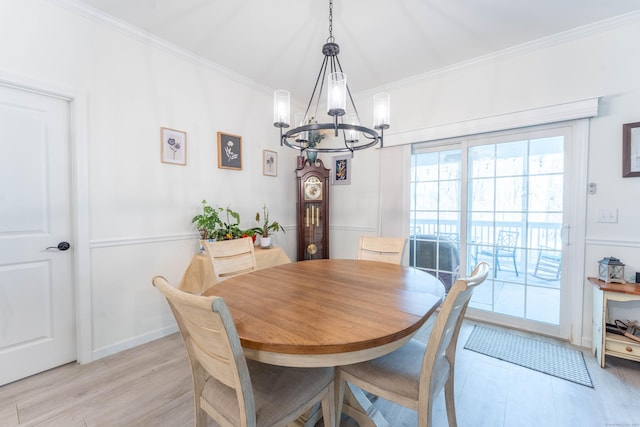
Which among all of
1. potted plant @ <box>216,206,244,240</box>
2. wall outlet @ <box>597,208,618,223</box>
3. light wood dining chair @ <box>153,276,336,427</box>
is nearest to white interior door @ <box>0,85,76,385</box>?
potted plant @ <box>216,206,244,240</box>

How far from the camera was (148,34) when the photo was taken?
2.36 m

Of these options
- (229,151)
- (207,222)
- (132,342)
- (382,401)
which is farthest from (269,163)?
(382,401)

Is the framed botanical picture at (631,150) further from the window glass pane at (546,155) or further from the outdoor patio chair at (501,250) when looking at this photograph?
the outdoor patio chair at (501,250)

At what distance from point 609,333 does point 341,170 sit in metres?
3.00

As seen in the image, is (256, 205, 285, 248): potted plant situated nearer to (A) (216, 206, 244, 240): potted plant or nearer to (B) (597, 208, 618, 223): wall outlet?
A: (A) (216, 206, 244, 240): potted plant

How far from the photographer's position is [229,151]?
3020 millimetres

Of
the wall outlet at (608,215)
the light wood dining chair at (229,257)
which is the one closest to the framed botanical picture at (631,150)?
the wall outlet at (608,215)

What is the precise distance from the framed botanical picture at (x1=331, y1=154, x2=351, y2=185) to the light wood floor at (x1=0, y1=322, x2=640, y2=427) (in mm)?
2440

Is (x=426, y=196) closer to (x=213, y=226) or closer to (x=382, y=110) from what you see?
(x=382, y=110)

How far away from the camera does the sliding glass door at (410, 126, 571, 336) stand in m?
2.48

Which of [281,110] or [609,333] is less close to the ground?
[281,110]

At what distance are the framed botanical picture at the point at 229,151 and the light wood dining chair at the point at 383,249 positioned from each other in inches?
67.3

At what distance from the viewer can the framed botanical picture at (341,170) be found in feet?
12.3

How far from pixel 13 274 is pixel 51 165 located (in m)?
0.80
